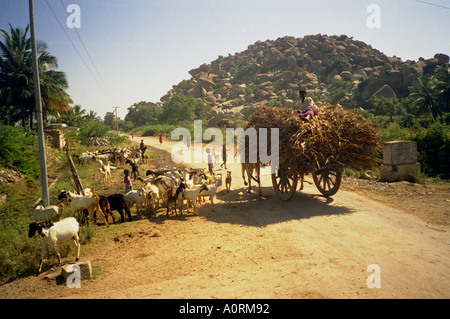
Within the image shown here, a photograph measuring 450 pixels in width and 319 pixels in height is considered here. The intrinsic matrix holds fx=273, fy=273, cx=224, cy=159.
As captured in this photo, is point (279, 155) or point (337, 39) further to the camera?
point (337, 39)

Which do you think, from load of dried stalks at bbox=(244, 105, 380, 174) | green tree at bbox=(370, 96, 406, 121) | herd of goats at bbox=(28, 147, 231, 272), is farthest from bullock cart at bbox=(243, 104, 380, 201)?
green tree at bbox=(370, 96, 406, 121)

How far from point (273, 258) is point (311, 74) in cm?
8729

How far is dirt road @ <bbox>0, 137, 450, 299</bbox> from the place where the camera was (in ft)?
14.8

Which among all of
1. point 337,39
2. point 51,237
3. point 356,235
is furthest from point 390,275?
point 337,39

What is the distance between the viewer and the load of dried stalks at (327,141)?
825cm

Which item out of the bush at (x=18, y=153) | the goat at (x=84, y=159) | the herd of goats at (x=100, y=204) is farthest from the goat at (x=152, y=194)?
the goat at (x=84, y=159)

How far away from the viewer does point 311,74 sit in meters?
84.2

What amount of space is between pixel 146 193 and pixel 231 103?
238 feet

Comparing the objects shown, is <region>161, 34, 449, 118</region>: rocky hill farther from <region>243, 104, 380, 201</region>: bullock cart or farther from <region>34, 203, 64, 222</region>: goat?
<region>34, 203, 64, 222</region>: goat

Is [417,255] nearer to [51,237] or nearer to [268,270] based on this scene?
[268,270]

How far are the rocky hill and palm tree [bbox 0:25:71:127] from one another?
50873 millimetres

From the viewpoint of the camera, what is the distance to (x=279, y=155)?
8.88 meters

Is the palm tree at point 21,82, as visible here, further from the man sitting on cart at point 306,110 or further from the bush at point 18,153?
the man sitting on cart at point 306,110

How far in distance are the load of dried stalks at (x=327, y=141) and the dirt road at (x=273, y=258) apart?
5.11 feet
